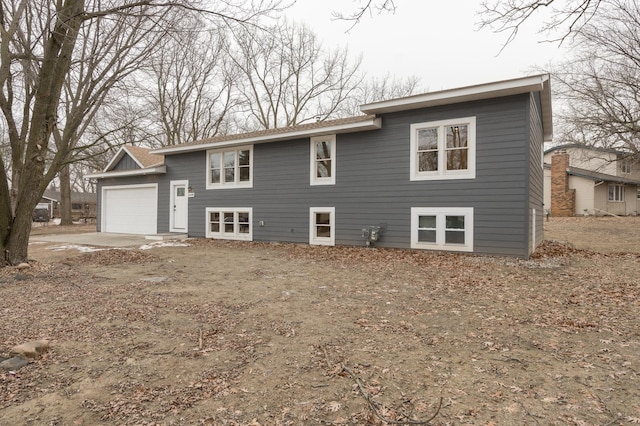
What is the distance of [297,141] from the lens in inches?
463

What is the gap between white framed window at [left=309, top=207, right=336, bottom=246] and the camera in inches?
435

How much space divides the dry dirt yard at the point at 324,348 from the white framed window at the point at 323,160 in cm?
501

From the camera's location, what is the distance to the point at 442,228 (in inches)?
366

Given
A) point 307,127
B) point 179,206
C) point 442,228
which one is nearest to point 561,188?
point 442,228

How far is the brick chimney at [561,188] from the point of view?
78.5 ft

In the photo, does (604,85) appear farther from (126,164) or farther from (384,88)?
(126,164)

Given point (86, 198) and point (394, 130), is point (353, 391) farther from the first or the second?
point (86, 198)

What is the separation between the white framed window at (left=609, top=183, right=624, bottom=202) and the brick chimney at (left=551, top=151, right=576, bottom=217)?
3.31 meters

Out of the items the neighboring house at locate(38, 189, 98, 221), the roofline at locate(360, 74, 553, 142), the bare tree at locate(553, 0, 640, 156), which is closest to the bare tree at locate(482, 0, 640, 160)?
the bare tree at locate(553, 0, 640, 156)

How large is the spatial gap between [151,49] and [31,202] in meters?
7.53

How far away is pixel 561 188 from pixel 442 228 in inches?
792

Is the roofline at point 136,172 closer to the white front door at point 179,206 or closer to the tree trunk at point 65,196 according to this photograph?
the white front door at point 179,206

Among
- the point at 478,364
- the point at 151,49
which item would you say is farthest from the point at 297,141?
the point at 478,364

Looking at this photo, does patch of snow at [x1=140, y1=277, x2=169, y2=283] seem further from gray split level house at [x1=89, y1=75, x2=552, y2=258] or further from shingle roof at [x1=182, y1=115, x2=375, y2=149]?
shingle roof at [x1=182, y1=115, x2=375, y2=149]
